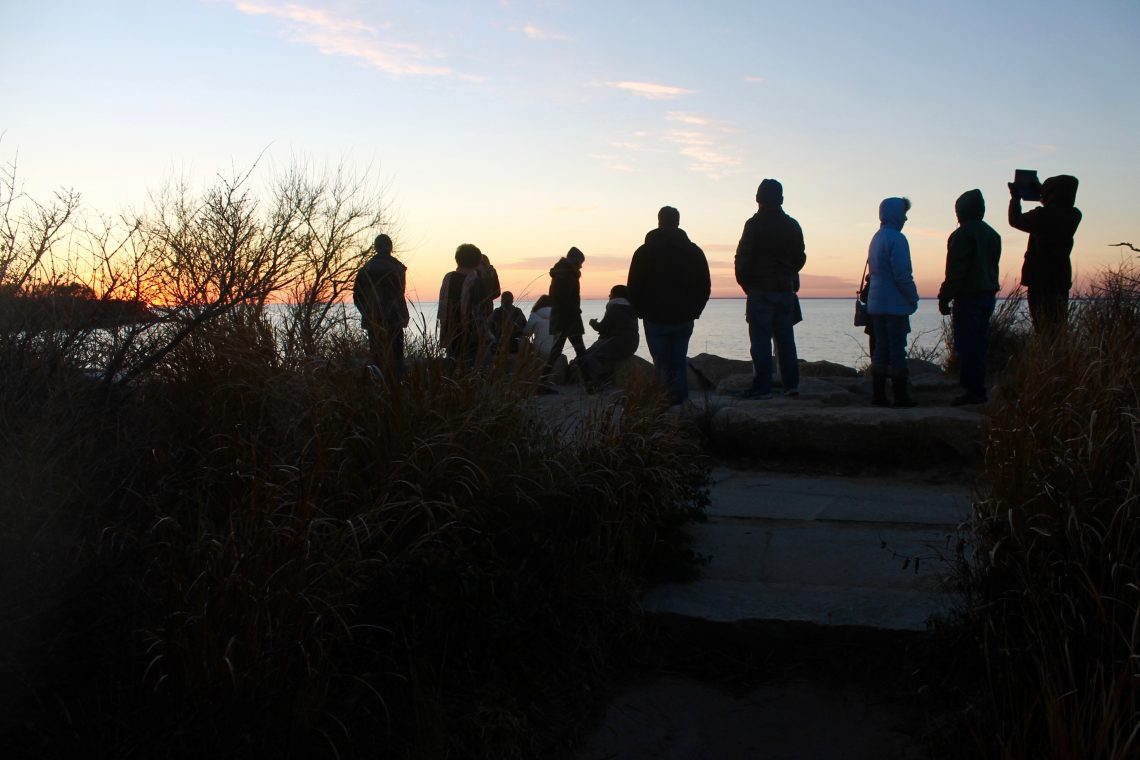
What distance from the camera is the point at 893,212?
800 cm

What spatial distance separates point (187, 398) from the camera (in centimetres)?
464

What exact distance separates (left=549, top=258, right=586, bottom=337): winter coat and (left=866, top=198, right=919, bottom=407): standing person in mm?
4165

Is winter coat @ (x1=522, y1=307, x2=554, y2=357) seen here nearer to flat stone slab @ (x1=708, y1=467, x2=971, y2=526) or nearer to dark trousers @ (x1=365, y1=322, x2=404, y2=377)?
flat stone slab @ (x1=708, y1=467, x2=971, y2=526)

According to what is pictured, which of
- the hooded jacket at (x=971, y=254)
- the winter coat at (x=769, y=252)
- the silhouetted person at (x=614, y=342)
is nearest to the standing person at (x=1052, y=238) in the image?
the hooded jacket at (x=971, y=254)

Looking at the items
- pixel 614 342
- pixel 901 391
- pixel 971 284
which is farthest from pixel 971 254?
pixel 614 342

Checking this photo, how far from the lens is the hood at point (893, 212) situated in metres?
7.99

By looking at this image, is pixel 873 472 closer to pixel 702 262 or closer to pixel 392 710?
pixel 702 262

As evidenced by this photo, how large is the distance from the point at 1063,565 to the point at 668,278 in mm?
5386

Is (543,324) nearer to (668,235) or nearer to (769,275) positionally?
(668,235)

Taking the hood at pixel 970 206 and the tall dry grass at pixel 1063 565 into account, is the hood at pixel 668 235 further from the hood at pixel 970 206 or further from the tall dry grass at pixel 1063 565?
the tall dry grass at pixel 1063 565

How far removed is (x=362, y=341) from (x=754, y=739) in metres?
2.50

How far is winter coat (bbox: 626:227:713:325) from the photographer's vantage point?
855 cm

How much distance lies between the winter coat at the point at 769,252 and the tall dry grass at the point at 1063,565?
4261mm

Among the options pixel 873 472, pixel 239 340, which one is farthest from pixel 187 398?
pixel 873 472
